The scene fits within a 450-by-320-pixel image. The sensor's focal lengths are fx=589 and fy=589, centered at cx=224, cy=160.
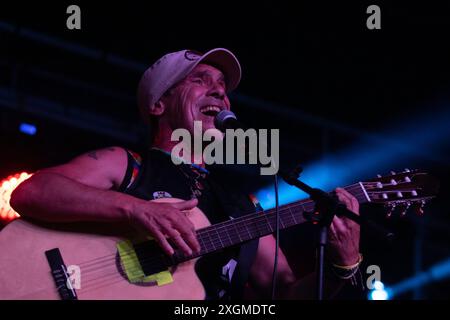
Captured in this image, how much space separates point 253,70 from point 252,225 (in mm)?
3608

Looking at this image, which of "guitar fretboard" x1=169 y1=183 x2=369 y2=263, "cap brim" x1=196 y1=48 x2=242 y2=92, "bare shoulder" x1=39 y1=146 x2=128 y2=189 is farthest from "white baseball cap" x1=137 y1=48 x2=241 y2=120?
"guitar fretboard" x1=169 y1=183 x2=369 y2=263

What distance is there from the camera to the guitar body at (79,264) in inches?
102

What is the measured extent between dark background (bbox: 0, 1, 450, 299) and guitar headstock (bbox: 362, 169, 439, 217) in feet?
8.51

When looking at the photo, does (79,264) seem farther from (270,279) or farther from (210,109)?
(210,109)

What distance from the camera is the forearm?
8.92 feet

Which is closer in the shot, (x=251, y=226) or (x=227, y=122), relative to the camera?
(x=227, y=122)

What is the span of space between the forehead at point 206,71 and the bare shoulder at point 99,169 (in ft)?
2.96

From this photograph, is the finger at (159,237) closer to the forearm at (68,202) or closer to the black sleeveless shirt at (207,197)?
the forearm at (68,202)

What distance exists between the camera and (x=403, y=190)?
311cm

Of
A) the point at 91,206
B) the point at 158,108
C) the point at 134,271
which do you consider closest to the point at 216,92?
the point at 158,108

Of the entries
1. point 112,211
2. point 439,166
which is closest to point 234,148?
point 112,211

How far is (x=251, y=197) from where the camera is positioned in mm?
3555

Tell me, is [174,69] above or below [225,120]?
above

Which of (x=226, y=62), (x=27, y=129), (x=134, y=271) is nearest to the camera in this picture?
(x=134, y=271)
